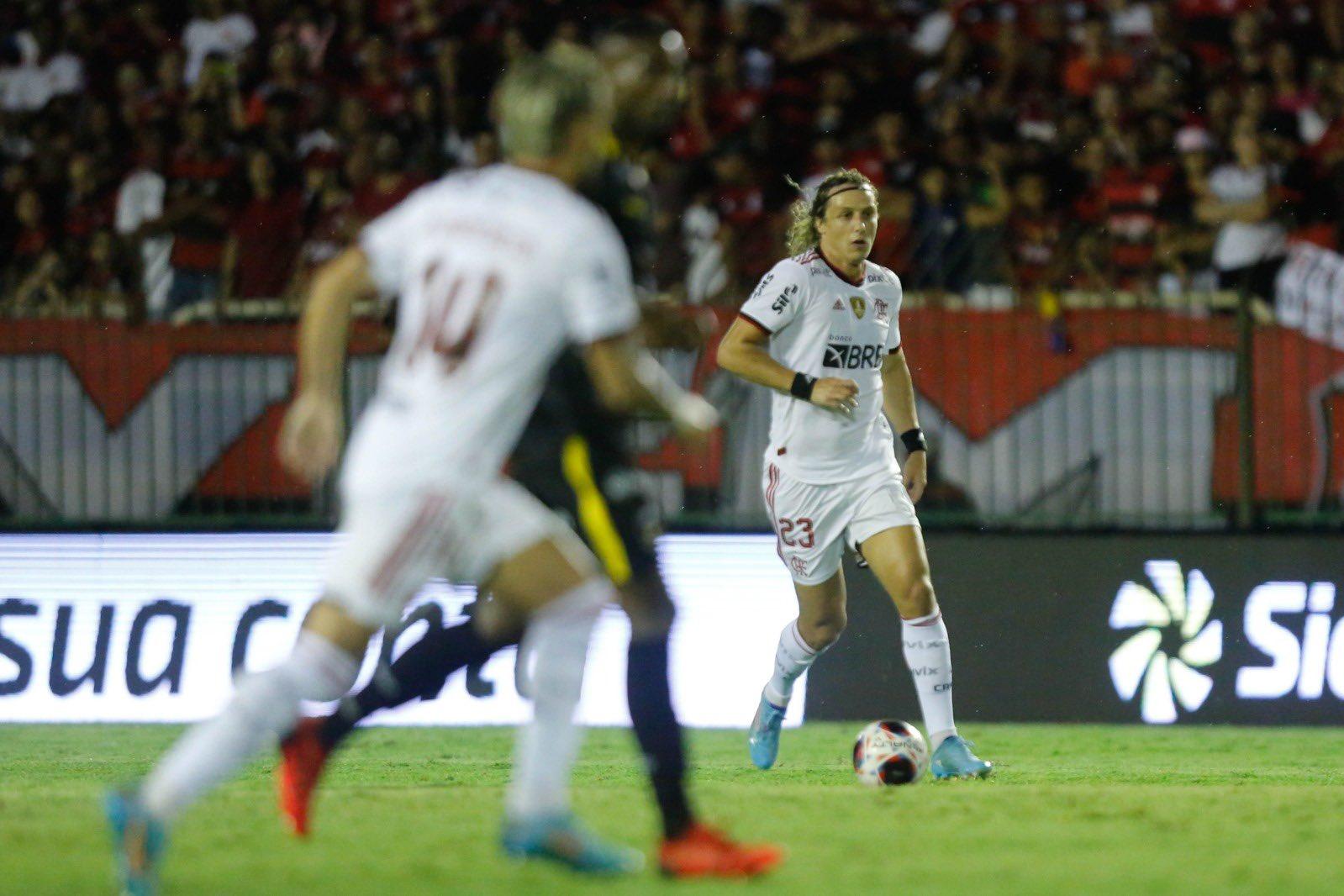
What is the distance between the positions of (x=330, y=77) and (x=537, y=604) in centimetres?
1172

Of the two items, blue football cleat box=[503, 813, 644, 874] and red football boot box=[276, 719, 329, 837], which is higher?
blue football cleat box=[503, 813, 644, 874]

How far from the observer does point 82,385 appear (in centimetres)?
1153

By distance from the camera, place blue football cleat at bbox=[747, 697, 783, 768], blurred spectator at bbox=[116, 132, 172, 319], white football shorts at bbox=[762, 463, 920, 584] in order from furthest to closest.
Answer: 1. blurred spectator at bbox=[116, 132, 172, 319]
2. blue football cleat at bbox=[747, 697, 783, 768]
3. white football shorts at bbox=[762, 463, 920, 584]

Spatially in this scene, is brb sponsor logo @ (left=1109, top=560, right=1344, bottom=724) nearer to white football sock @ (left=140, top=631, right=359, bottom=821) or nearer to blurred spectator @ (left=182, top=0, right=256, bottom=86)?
white football sock @ (left=140, top=631, right=359, bottom=821)

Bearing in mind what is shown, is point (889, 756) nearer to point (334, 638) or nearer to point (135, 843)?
point (334, 638)

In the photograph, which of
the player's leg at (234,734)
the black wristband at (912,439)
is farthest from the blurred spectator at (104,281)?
the player's leg at (234,734)

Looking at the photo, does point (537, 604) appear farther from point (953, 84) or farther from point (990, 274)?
point (953, 84)

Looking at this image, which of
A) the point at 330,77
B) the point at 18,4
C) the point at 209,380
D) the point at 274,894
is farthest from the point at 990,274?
the point at 18,4

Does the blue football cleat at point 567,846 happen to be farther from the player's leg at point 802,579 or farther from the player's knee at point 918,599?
the player's leg at point 802,579

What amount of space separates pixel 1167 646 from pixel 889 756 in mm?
3578

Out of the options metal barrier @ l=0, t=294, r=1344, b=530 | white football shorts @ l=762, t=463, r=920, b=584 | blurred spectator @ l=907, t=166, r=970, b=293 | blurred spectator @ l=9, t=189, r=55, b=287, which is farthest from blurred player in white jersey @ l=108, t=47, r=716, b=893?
blurred spectator @ l=9, t=189, r=55, b=287

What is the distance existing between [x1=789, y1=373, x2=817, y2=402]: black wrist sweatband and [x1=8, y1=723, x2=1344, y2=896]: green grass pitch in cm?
156

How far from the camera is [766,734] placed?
874 cm

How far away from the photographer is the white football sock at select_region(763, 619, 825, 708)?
860cm
